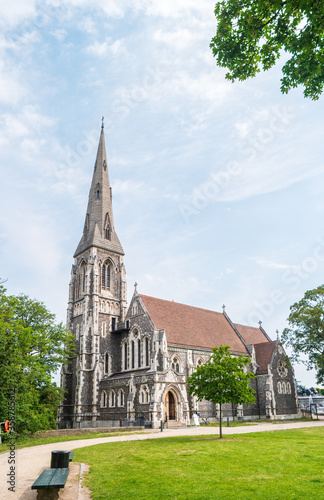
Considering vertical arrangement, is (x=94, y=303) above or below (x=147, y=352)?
above

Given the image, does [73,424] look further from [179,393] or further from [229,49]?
[229,49]

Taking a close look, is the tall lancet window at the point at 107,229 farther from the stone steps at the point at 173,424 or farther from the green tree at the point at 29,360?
the stone steps at the point at 173,424

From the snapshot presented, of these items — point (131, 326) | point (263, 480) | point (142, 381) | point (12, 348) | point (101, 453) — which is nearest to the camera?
point (263, 480)

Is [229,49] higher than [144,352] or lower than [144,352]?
higher

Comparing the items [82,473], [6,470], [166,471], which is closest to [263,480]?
[166,471]

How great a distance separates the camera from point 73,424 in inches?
1489

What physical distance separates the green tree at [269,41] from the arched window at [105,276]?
3797 cm

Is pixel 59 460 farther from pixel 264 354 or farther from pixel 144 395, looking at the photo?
pixel 264 354

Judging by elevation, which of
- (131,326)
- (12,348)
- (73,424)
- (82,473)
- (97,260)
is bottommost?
(73,424)

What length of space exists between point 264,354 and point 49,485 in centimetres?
3967

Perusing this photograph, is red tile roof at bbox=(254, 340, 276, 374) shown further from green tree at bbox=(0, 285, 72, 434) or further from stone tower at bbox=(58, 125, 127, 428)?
green tree at bbox=(0, 285, 72, 434)

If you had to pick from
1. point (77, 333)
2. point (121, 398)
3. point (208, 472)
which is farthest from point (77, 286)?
point (208, 472)

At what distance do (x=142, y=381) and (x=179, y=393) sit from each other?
335 cm

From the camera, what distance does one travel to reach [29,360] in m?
24.8
